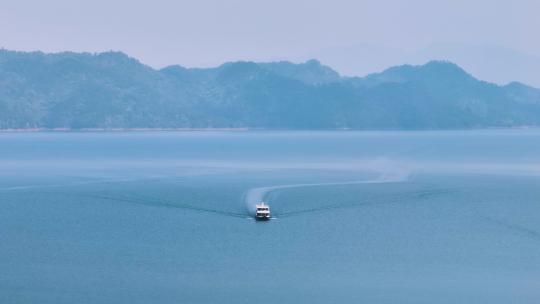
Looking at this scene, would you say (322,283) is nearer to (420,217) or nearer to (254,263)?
(254,263)

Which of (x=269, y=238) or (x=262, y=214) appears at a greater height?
(x=262, y=214)

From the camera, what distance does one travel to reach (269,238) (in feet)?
228

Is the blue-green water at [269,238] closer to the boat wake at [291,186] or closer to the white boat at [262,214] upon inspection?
the boat wake at [291,186]

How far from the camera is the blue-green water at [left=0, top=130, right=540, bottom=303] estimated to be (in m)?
52.2

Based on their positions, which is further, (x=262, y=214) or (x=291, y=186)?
(x=291, y=186)

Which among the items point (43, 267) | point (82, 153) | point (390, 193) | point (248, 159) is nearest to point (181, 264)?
point (43, 267)

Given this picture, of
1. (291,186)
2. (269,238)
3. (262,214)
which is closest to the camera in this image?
(269,238)

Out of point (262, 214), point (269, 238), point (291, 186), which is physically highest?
point (291, 186)

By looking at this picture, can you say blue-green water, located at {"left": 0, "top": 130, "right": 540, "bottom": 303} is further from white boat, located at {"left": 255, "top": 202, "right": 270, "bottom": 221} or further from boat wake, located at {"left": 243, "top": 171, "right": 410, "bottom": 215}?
white boat, located at {"left": 255, "top": 202, "right": 270, "bottom": 221}

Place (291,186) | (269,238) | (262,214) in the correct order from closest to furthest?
1. (269,238)
2. (262,214)
3. (291,186)

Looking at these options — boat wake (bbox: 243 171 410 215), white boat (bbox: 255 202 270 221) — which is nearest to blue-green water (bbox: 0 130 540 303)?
boat wake (bbox: 243 171 410 215)

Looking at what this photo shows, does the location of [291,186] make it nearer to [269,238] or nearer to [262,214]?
[262,214]

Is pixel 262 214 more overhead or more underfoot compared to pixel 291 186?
more underfoot

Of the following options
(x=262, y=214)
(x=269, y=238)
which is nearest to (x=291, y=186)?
(x=262, y=214)
